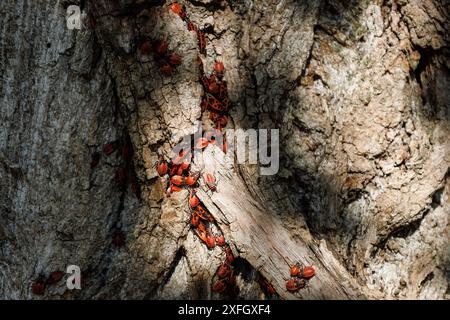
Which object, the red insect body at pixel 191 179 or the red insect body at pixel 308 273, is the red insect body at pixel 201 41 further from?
the red insect body at pixel 308 273

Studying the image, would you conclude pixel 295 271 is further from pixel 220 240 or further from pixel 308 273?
pixel 220 240

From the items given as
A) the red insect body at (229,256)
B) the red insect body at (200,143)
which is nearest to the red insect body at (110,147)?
the red insect body at (200,143)

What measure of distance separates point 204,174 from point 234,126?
1.06 ft

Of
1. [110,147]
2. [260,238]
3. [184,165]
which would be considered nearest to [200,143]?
[184,165]

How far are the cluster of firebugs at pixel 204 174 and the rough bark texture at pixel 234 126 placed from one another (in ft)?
0.14

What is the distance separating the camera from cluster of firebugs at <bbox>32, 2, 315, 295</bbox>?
2.76 meters

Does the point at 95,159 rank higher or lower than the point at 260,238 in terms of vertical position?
higher

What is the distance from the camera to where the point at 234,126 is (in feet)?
9.43

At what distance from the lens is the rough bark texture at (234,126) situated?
8.90 ft

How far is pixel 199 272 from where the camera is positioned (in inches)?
112

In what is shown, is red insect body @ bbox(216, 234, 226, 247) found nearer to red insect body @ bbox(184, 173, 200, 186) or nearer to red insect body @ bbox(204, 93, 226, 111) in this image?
red insect body @ bbox(184, 173, 200, 186)

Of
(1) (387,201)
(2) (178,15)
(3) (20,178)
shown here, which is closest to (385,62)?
(1) (387,201)

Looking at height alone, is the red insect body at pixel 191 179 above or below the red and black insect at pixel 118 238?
above

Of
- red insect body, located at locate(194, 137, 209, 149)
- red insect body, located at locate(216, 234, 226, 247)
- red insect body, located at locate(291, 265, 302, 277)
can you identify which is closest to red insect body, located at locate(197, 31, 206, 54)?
red insect body, located at locate(194, 137, 209, 149)
